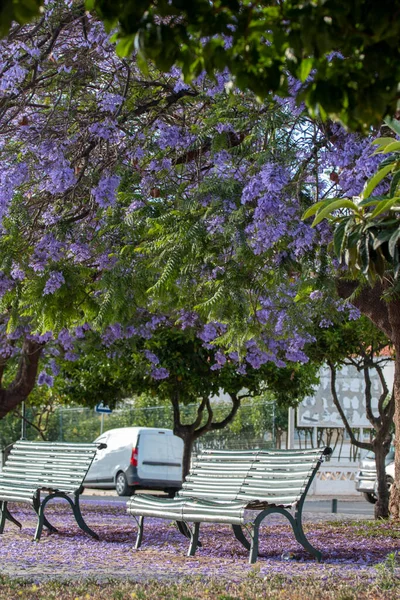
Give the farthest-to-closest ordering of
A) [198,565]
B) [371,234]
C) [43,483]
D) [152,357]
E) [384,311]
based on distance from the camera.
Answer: [152,357], [43,483], [384,311], [198,565], [371,234]

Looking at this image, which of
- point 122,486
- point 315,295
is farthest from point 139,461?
point 315,295

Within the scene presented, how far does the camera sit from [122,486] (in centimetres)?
2280

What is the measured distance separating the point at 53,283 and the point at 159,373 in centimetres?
791

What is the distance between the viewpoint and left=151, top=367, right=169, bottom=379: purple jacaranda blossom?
16344 mm

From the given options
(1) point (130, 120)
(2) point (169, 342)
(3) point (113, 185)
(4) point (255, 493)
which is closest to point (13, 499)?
(4) point (255, 493)

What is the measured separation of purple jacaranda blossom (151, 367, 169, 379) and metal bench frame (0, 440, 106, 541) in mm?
5962

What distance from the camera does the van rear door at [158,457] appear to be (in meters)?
22.4

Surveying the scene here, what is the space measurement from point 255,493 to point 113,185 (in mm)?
3061

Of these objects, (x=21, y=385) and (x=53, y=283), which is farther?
(x=21, y=385)

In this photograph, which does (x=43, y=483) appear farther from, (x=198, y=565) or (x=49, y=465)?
(x=198, y=565)

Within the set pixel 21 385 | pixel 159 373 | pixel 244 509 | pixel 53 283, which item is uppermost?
pixel 159 373

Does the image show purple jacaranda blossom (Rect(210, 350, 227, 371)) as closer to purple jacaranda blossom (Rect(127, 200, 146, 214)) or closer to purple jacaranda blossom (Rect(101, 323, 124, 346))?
purple jacaranda blossom (Rect(101, 323, 124, 346))

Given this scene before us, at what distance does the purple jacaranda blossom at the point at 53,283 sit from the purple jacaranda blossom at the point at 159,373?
7842 mm

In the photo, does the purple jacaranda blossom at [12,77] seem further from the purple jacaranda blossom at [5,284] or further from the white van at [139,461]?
the white van at [139,461]
